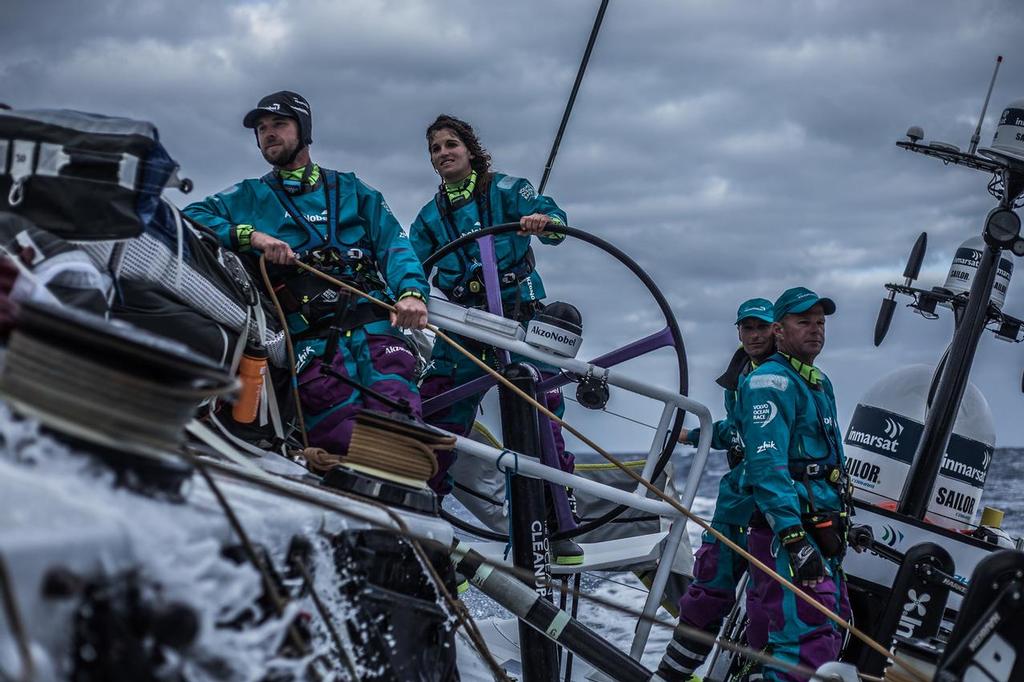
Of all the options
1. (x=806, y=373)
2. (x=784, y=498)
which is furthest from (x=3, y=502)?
(x=806, y=373)

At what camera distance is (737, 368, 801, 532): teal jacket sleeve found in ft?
13.5

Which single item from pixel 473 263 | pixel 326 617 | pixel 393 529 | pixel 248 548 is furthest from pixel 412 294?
pixel 248 548

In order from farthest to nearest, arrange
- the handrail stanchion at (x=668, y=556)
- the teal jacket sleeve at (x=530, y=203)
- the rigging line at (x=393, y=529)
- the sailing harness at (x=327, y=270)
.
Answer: the teal jacket sleeve at (x=530, y=203) < the handrail stanchion at (x=668, y=556) < the sailing harness at (x=327, y=270) < the rigging line at (x=393, y=529)

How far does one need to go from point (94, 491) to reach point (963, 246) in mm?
6079

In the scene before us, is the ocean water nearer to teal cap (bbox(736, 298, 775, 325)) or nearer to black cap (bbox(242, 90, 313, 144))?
teal cap (bbox(736, 298, 775, 325))

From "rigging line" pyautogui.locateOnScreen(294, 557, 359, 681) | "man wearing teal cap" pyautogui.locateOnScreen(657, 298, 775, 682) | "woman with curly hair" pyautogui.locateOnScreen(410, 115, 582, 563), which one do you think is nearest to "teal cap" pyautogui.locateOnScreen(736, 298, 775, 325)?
"man wearing teal cap" pyautogui.locateOnScreen(657, 298, 775, 682)

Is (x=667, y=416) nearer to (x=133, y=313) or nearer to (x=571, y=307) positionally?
(x=571, y=307)

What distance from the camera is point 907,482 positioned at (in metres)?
5.68

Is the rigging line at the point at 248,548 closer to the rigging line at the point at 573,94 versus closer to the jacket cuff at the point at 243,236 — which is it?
the jacket cuff at the point at 243,236

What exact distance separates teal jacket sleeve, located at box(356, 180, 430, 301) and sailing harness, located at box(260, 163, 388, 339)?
0.07m

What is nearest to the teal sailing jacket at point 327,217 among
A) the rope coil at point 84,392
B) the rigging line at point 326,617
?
the rigging line at point 326,617

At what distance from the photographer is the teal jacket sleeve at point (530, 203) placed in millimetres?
4492

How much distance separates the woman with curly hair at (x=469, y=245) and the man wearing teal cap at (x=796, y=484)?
916 mm

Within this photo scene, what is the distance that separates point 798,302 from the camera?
178 inches
